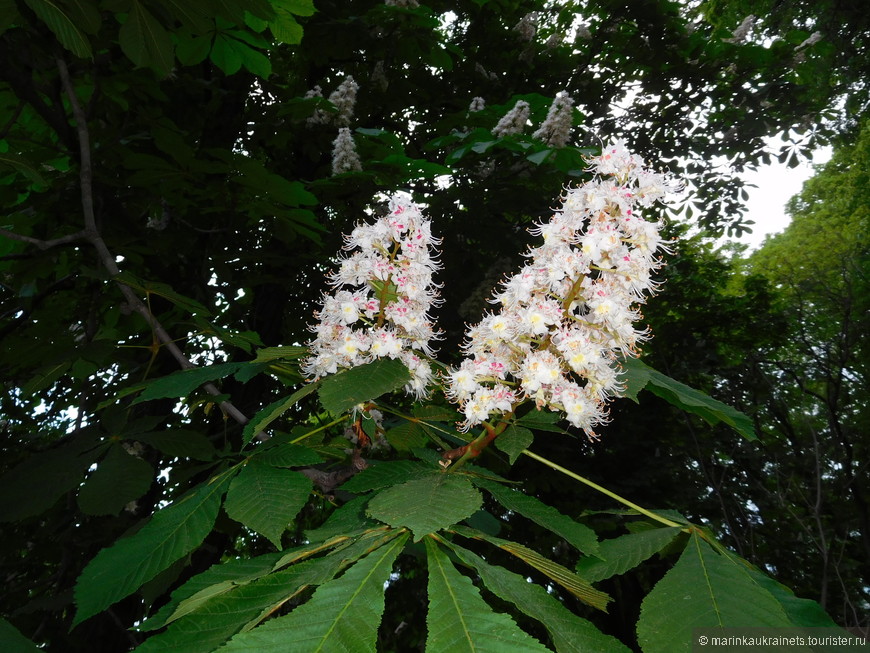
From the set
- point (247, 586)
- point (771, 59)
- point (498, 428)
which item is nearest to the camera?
Answer: point (247, 586)

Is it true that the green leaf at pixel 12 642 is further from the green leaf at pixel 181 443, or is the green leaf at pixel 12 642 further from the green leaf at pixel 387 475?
the green leaf at pixel 181 443

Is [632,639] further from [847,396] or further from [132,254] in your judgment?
[132,254]

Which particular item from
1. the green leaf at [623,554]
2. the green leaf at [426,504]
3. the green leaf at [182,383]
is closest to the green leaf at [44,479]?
the green leaf at [182,383]

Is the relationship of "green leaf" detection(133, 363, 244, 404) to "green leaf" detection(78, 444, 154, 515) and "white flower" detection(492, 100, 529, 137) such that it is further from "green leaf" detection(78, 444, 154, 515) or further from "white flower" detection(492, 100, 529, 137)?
"white flower" detection(492, 100, 529, 137)

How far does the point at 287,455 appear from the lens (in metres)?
1.25

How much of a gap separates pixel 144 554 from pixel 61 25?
151 cm

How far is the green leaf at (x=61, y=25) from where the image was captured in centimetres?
159

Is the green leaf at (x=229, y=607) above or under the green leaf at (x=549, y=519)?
under

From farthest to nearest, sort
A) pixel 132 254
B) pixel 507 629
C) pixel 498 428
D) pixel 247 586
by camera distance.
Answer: pixel 132 254
pixel 498 428
pixel 247 586
pixel 507 629

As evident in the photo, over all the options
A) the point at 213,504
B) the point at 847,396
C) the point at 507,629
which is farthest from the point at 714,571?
the point at 847,396

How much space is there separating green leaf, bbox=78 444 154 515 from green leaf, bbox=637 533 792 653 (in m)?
1.38

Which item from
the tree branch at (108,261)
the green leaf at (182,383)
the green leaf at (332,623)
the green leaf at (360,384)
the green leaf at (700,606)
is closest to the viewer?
the green leaf at (332,623)

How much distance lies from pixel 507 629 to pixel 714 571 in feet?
1.36

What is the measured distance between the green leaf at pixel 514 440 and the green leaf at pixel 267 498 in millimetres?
413
